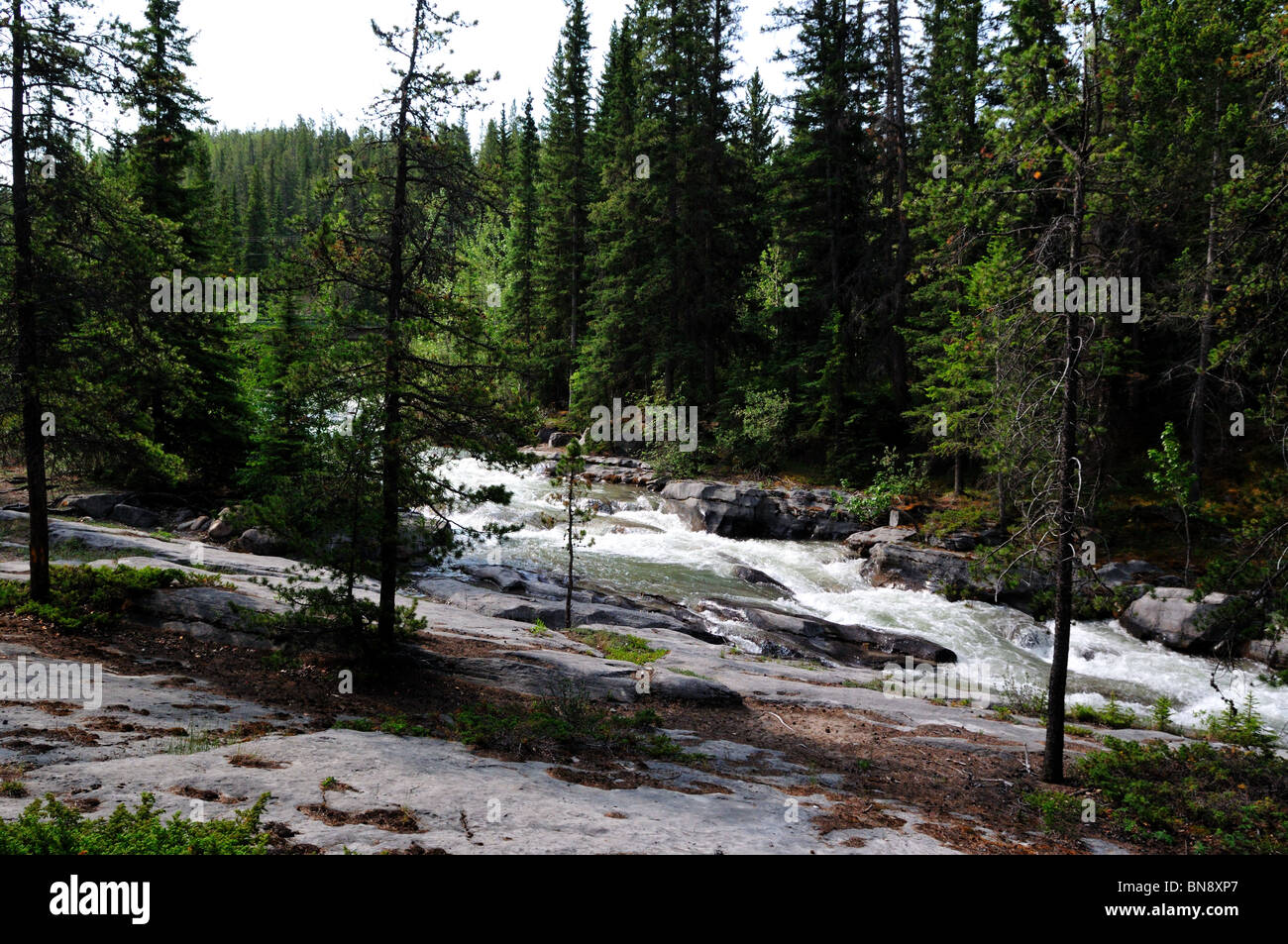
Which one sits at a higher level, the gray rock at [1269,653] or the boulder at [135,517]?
the boulder at [135,517]

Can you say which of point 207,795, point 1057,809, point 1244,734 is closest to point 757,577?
point 1244,734

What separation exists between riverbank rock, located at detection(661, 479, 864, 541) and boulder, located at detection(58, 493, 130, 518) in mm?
19473

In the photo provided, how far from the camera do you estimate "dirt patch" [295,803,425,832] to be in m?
4.93

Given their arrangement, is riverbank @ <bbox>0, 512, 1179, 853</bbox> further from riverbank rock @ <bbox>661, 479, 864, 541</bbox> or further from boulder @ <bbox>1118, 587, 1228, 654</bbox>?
riverbank rock @ <bbox>661, 479, 864, 541</bbox>

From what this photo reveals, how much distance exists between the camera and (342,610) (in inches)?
374

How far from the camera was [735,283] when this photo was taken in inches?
1421

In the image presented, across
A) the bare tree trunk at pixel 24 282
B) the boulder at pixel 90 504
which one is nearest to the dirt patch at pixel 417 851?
the bare tree trunk at pixel 24 282

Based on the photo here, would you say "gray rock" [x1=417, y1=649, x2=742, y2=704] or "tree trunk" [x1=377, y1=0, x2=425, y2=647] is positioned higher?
"tree trunk" [x1=377, y1=0, x2=425, y2=647]

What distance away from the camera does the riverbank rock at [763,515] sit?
25.8 m
